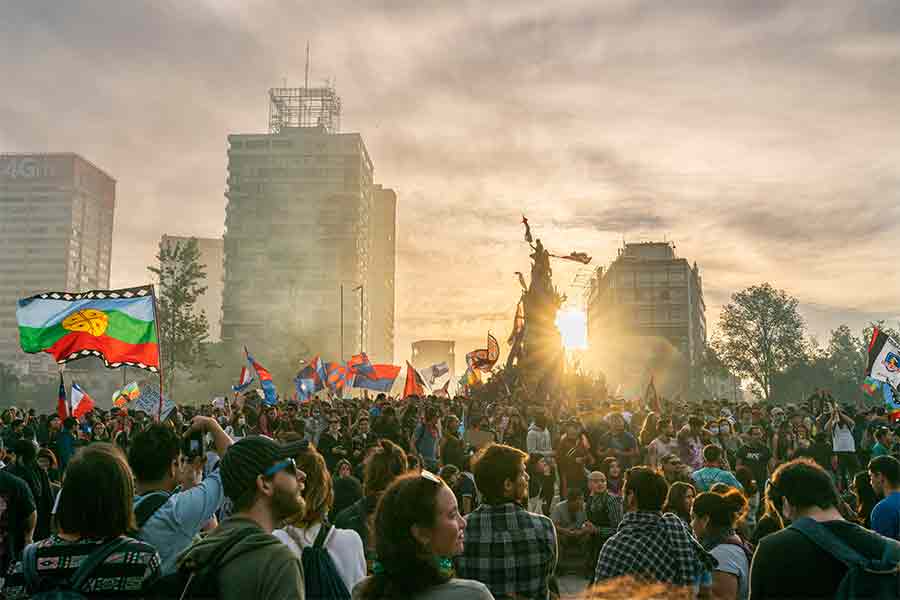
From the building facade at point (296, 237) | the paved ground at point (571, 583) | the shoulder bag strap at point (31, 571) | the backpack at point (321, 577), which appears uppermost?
the building facade at point (296, 237)

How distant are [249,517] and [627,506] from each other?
2.89 metres

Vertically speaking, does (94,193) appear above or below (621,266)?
above

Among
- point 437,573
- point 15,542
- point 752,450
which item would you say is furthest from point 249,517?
point 752,450

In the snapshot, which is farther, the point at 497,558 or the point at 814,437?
the point at 814,437

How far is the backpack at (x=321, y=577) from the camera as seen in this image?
372cm

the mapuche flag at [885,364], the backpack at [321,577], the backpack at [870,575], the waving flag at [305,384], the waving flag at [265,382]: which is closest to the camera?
the backpack at [870,575]

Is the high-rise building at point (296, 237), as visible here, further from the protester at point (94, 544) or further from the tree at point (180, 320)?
the protester at point (94, 544)

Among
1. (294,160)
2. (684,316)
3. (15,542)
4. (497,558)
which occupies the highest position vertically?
(294,160)

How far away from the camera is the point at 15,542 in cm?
679

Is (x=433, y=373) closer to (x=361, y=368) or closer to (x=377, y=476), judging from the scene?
(x=361, y=368)

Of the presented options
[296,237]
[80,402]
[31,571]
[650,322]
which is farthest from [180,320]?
[296,237]

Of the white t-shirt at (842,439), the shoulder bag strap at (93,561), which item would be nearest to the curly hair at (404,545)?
the shoulder bag strap at (93,561)

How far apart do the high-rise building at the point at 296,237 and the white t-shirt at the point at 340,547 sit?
115 metres

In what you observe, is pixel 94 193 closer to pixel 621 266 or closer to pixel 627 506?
pixel 621 266
